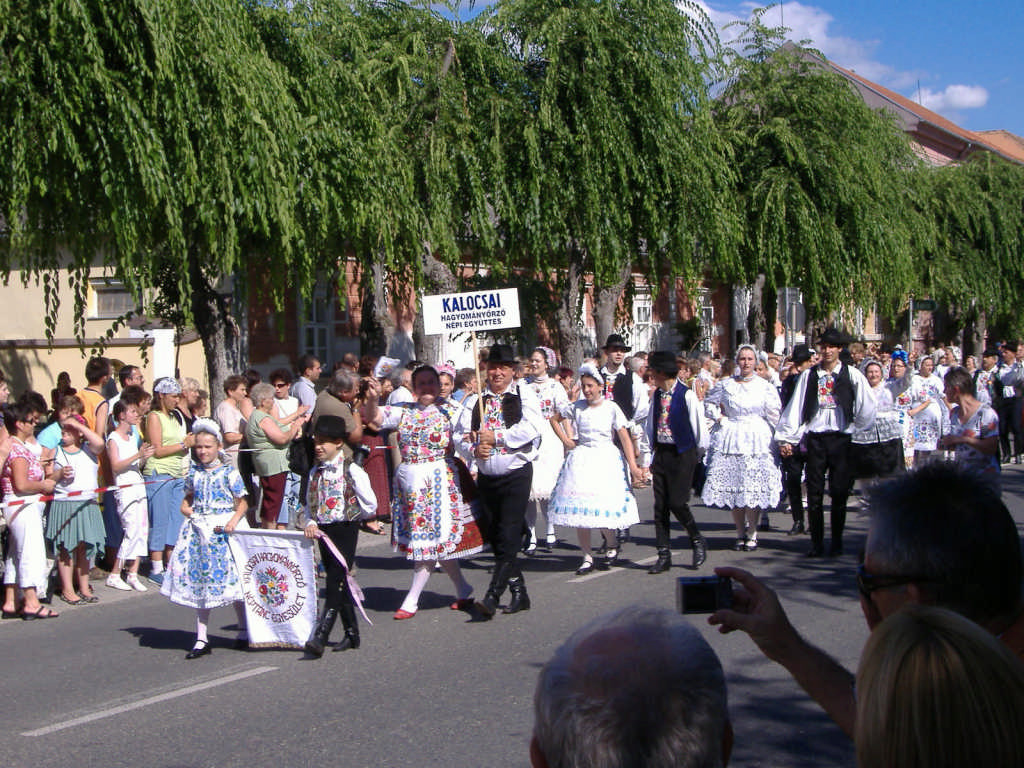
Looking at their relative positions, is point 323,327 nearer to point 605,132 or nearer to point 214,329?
point 605,132

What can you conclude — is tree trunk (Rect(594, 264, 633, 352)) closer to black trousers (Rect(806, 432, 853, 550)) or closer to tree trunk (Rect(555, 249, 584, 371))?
tree trunk (Rect(555, 249, 584, 371))

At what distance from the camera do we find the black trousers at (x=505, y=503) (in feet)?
27.2

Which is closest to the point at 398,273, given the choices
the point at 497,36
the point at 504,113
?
the point at 504,113

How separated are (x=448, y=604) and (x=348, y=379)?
229cm

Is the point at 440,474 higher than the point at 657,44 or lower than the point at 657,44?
lower

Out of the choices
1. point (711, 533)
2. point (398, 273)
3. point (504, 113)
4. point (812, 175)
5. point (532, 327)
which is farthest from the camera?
point (532, 327)

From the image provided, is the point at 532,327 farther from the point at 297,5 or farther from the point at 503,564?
the point at 503,564

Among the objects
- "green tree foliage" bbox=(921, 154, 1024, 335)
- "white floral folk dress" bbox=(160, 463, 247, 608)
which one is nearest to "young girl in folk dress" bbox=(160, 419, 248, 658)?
"white floral folk dress" bbox=(160, 463, 247, 608)

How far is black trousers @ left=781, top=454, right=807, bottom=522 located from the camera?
35.3ft

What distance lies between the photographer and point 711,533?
459 inches

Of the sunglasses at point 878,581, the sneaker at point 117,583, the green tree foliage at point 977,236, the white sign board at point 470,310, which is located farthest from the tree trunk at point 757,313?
the sunglasses at point 878,581

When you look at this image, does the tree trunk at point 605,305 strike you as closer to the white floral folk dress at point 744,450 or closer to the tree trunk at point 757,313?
the tree trunk at point 757,313

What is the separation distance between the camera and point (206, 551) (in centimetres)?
731

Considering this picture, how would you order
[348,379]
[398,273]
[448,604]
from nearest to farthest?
Result: [448,604] < [348,379] < [398,273]
